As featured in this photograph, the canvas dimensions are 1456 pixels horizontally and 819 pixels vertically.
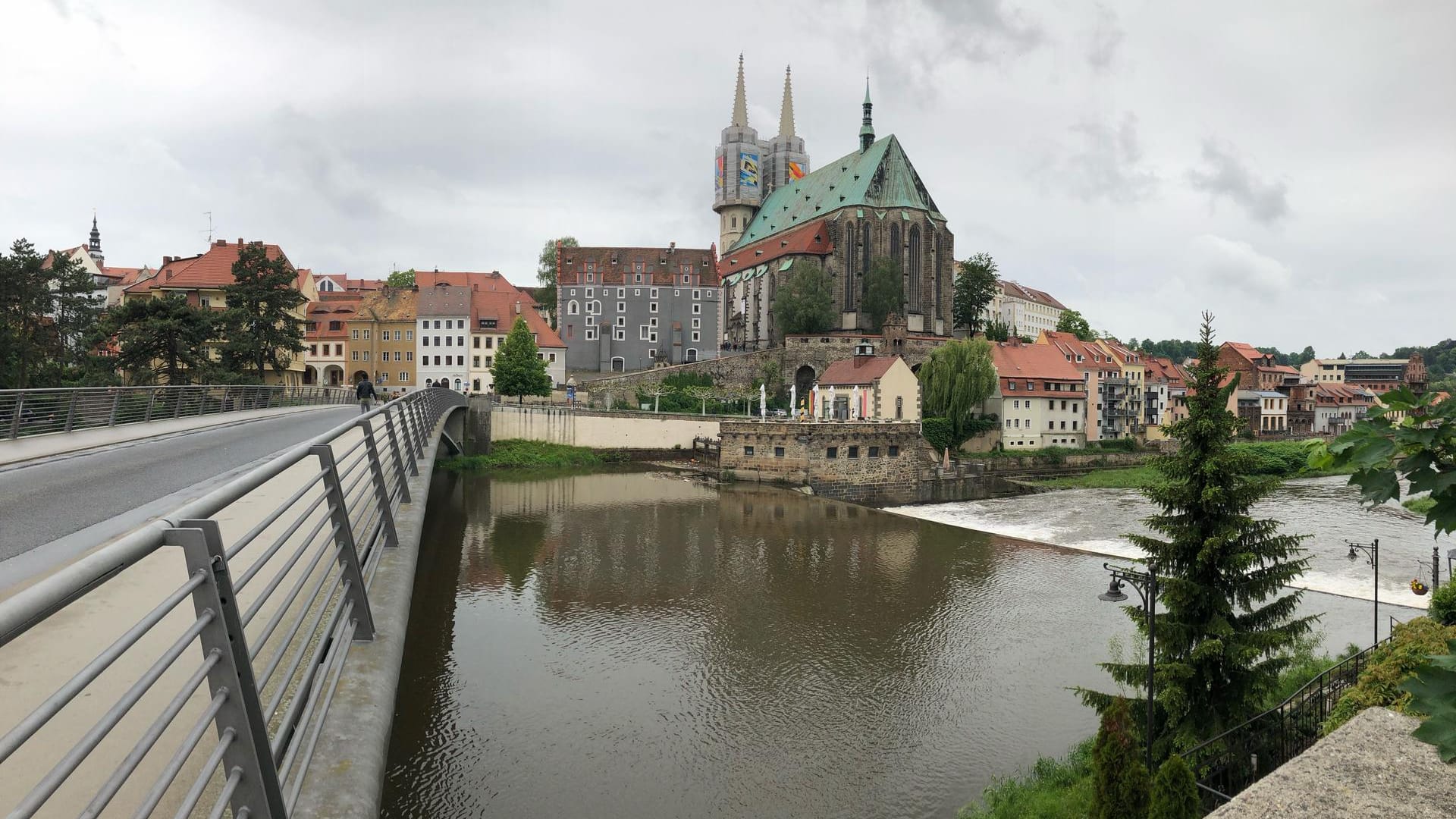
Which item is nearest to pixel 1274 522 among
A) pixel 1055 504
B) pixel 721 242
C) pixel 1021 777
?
pixel 1021 777

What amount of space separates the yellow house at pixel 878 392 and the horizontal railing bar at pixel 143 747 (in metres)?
52.5

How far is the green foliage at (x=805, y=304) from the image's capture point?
7525cm

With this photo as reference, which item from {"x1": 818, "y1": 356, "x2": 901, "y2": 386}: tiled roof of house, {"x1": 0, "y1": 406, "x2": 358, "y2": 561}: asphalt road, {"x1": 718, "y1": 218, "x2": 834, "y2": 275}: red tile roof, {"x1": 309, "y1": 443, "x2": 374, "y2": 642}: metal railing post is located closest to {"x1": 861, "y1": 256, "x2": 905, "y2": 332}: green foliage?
{"x1": 718, "y1": 218, "x2": 834, "y2": 275}: red tile roof

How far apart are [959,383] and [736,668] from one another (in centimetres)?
4177

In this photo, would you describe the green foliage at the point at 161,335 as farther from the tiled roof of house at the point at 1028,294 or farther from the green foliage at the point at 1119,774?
the tiled roof of house at the point at 1028,294

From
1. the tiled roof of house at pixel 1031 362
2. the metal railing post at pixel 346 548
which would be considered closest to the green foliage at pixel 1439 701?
the metal railing post at pixel 346 548

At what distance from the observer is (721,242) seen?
10794 centimetres

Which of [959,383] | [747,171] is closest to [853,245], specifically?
[959,383]

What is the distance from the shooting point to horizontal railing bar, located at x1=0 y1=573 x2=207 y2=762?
5.67 feet

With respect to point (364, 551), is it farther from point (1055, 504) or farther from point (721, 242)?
point (721, 242)

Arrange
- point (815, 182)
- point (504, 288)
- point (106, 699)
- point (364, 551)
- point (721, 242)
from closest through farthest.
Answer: point (106, 699) → point (364, 551) → point (504, 288) → point (815, 182) → point (721, 242)

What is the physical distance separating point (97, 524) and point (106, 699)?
3793 millimetres

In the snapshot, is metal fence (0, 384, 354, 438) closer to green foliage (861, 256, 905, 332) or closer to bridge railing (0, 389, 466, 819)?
bridge railing (0, 389, 466, 819)

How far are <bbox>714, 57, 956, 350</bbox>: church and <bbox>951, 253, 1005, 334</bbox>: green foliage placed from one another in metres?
1.80
